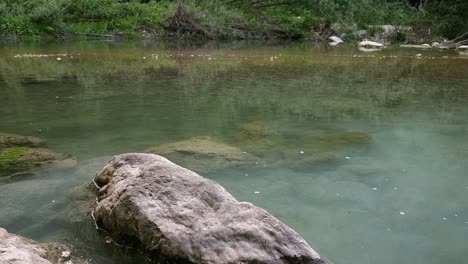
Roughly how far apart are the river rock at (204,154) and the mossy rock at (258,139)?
0.59 feet

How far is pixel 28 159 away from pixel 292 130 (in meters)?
2.99

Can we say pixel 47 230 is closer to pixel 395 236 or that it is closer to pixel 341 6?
pixel 395 236

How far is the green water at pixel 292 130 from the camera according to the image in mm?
3285

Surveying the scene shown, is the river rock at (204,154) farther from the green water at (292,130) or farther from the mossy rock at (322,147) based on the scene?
the mossy rock at (322,147)

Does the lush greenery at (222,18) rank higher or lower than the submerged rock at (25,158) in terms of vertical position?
higher

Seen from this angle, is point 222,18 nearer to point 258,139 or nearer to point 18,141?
point 258,139

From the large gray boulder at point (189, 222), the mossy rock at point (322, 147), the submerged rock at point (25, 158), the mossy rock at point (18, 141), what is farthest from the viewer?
the mossy rock at point (18, 141)

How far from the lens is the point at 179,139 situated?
17.9ft

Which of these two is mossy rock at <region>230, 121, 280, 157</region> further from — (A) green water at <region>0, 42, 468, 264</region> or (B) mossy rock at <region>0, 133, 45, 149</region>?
(B) mossy rock at <region>0, 133, 45, 149</region>

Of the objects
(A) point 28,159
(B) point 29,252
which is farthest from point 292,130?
(B) point 29,252

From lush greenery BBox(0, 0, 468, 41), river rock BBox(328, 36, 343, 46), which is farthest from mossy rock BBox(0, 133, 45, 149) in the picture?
river rock BBox(328, 36, 343, 46)

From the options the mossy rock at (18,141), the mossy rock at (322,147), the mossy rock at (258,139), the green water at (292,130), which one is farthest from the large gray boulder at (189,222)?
the mossy rock at (18,141)

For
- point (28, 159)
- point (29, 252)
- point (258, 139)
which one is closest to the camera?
point (29, 252)

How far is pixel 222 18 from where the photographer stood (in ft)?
72.4
